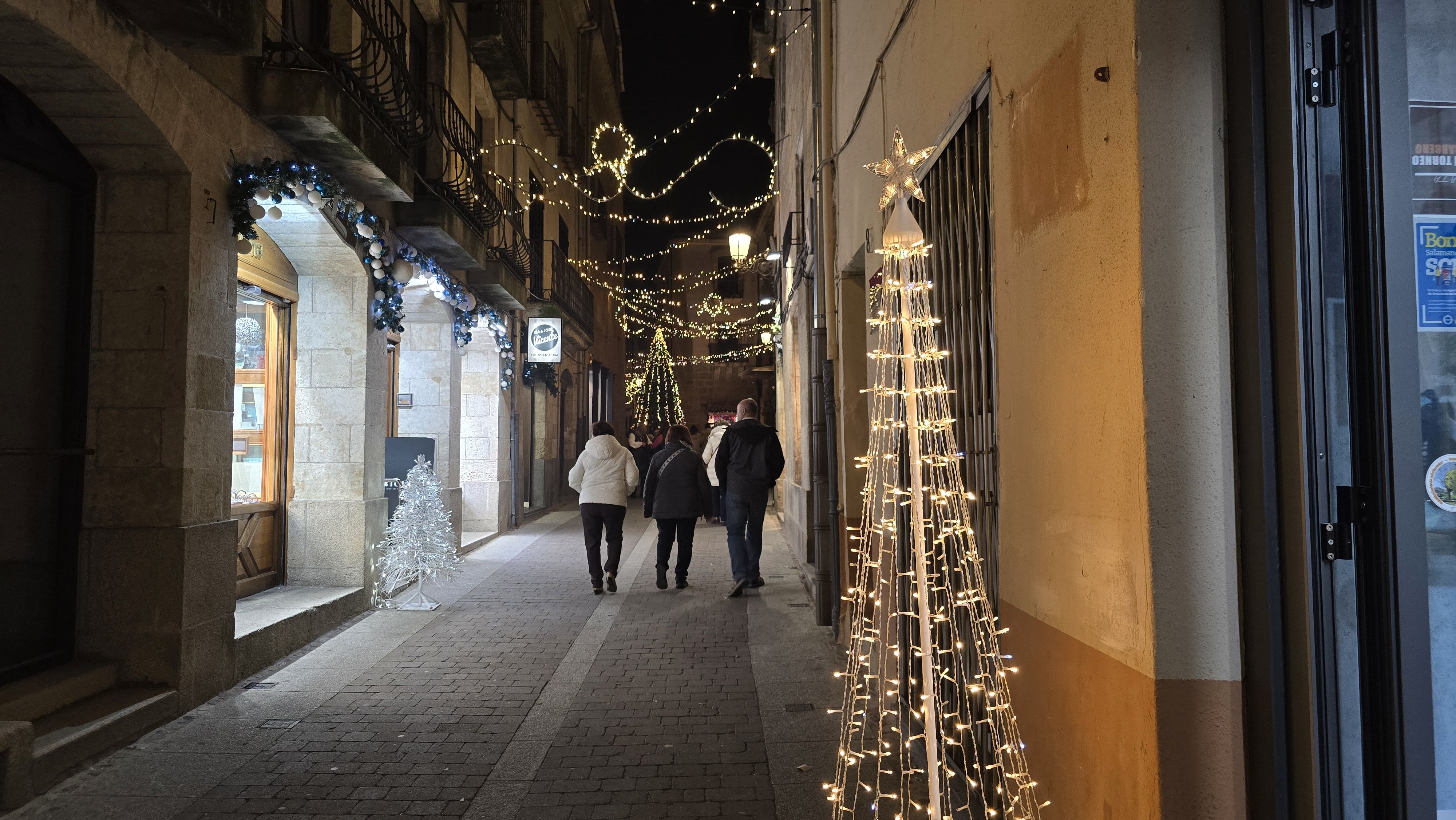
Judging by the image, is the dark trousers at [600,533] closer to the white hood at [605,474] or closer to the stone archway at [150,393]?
the white hood at [605,474]

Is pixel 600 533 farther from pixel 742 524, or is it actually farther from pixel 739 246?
pixel 739 246

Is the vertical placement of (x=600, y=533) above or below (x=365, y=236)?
below

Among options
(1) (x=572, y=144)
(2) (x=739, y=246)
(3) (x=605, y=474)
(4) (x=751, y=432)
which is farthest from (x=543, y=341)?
(4) (x=751, y=432)

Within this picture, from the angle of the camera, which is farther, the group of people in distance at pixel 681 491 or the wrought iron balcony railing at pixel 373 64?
the group of people in distance at pixel 681 491

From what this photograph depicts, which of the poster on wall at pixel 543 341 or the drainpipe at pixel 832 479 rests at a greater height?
→ the poster on wall at pixel 543 341

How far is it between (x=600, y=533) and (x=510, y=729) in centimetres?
448

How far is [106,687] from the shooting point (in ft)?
17.3

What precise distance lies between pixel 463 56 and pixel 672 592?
303 inches

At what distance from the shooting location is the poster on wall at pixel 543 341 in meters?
16.3

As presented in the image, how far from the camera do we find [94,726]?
4.64m

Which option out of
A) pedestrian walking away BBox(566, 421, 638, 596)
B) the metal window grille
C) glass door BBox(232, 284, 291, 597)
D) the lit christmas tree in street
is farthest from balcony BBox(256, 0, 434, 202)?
the lit christmas tree in street

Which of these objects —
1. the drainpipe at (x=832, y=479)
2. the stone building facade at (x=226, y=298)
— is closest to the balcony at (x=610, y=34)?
the stone building facade at (x=226, y=298)

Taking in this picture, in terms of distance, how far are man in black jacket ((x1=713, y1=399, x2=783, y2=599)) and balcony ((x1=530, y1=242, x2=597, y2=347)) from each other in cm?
802

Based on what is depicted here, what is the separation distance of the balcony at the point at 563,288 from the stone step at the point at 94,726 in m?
11.8
